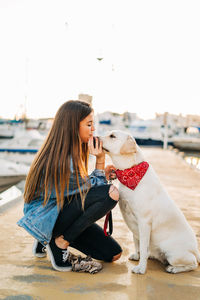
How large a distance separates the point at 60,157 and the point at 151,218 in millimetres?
870

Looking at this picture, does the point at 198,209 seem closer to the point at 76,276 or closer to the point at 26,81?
the point at 76,276

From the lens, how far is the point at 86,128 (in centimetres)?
265

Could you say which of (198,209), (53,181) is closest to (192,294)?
(53,181)

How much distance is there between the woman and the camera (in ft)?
8.00

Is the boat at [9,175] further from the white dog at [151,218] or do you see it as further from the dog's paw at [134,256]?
the white dog at [151,218]

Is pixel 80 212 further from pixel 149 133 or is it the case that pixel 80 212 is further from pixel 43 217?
pixel 149 133

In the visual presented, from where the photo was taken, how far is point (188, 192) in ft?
22.5

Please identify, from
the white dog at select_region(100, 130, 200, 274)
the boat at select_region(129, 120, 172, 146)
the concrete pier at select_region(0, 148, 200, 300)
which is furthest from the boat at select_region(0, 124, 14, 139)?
the white dog at select_region(100, 130, 200, 274)

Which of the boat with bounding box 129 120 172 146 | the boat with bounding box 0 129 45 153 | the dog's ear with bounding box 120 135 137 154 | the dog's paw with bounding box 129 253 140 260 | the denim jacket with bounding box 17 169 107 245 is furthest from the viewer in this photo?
the boat with bounding box 129 120 172 146

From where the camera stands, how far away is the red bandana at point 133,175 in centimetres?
247

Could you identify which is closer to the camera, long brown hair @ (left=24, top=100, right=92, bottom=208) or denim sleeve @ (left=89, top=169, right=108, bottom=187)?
long brown hair @ (left=24, top=100, right=92, bottom=208)

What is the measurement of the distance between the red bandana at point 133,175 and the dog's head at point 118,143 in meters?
0.14

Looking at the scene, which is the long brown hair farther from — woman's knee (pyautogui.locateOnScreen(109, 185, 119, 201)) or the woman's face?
woman's knee (pyautogui.locateOnScreen(109, 185, 119, 201))

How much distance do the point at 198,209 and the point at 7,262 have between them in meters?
3.47
